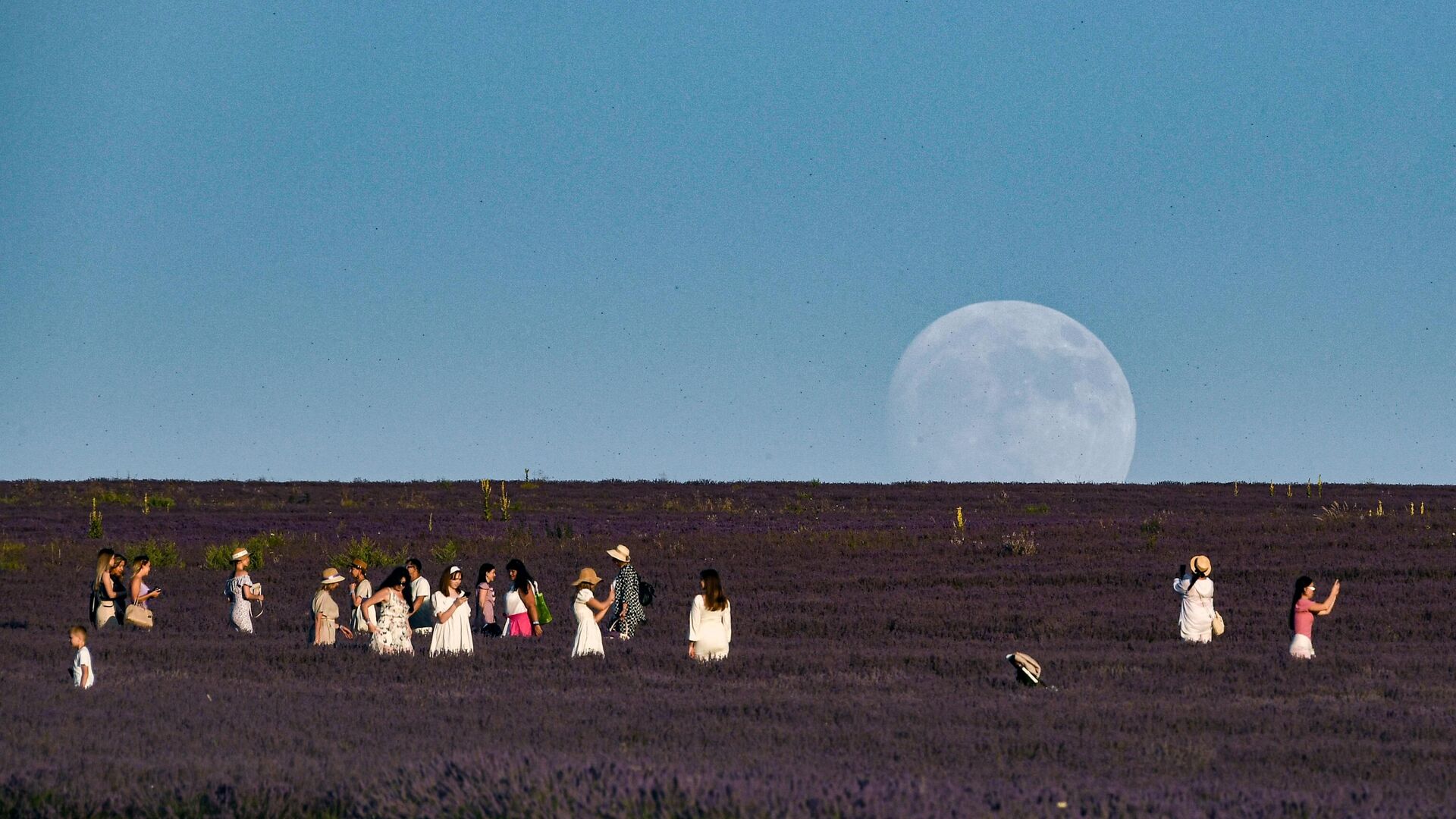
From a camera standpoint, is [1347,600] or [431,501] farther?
[431,501]

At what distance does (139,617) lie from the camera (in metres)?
23.6

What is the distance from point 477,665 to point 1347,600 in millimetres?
16090

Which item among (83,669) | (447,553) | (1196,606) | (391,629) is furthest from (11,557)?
(1196,606)

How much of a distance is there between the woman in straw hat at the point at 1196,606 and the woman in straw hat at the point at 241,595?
42.9 feet

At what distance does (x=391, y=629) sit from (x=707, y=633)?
4.30m

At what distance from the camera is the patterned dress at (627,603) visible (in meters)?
21.8

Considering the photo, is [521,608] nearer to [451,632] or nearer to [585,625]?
[451,632]

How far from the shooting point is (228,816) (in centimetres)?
920

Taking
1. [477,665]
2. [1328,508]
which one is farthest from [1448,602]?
[1328,508]

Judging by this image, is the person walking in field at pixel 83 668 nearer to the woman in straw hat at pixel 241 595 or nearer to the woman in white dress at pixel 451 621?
the woman in white dress at pixel 451 621

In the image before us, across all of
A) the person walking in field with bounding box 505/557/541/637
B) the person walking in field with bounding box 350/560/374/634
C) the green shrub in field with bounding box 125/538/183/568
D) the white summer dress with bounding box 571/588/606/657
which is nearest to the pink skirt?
the person walking in field with bounding box 505/557/541/637

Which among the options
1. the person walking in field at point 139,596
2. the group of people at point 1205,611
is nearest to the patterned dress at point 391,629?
the person walking in field at point 139,596

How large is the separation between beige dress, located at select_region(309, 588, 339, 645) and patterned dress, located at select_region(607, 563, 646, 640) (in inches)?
149

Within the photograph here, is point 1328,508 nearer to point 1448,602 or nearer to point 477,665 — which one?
point 1448,602
